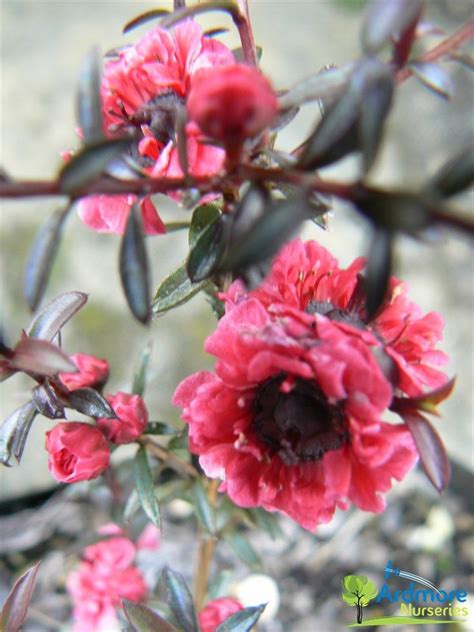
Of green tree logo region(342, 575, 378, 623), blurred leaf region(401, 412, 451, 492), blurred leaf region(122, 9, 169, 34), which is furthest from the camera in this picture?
green tree logo region(342, 575, 378, 623)

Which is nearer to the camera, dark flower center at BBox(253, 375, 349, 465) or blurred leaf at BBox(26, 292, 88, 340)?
dark flower center at BBox(253, 375, 349, 465)

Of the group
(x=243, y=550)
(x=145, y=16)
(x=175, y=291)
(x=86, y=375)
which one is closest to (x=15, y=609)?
(x=86, y=375)

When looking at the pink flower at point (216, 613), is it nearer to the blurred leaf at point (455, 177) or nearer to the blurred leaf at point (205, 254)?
the blurred leaf at point (205, 254)

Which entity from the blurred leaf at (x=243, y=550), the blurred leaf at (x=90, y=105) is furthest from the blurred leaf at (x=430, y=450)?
the blurred leaf at (x=243, y=550)

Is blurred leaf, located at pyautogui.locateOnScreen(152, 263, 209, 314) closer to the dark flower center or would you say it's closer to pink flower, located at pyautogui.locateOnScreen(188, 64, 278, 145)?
the dark flower center

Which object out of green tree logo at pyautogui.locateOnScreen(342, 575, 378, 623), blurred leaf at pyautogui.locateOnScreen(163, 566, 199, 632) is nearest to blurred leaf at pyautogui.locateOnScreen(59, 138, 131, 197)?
Result: blurred leaf at pyautogui.locateOnScreen(163, 566, 199, 632)
